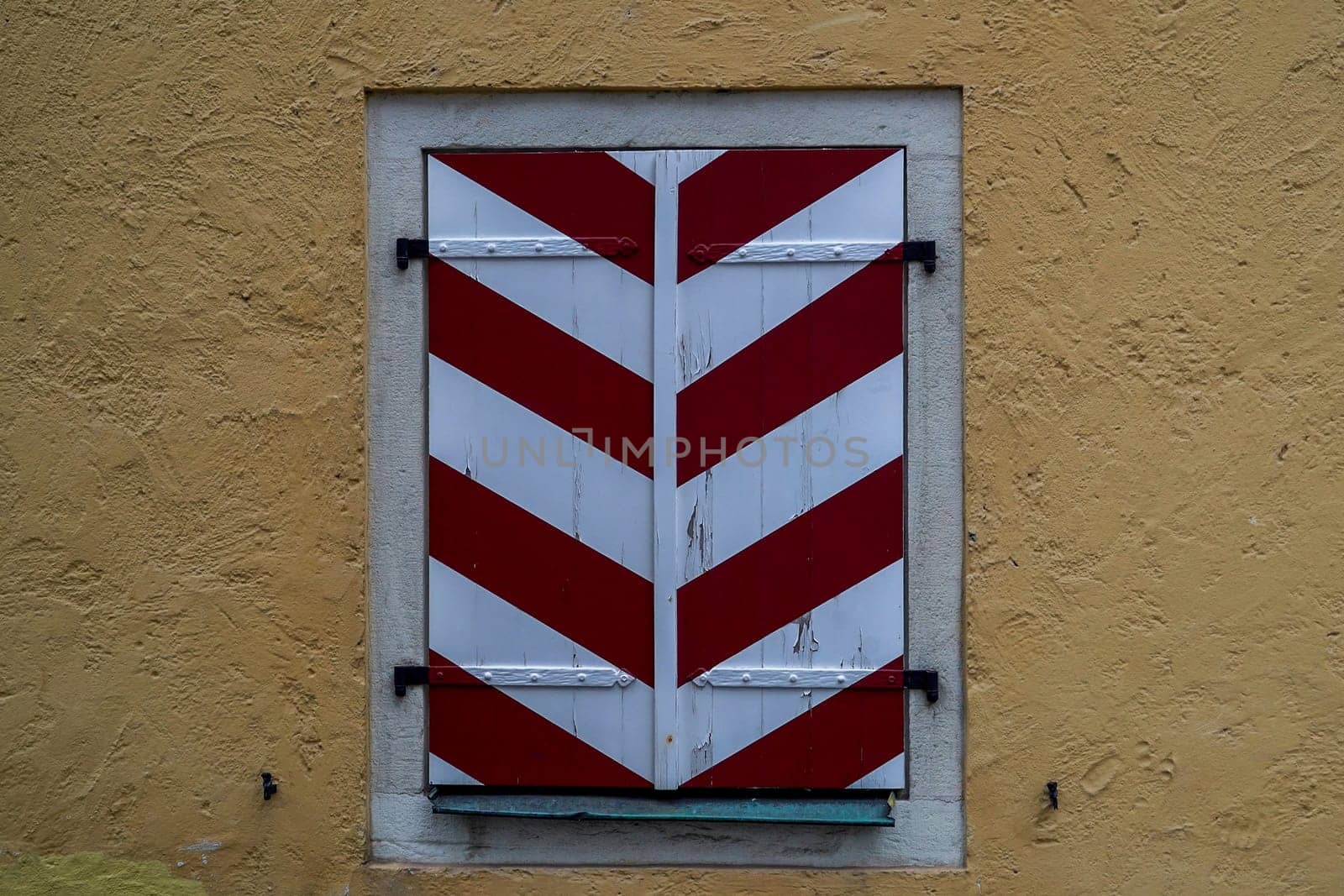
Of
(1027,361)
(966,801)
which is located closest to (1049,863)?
(966,801)

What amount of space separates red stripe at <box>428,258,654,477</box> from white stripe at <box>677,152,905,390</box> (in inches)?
7.1

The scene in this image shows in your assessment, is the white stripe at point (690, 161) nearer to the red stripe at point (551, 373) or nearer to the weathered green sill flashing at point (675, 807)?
the red stripe at point (551, 373)

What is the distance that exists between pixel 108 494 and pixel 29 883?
101 centimetres

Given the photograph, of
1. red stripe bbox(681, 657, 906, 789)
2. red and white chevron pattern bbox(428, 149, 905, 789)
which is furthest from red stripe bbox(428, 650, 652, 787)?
red stripe bbox(681, 657, 906, 789)

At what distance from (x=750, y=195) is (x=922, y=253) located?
0.45 m

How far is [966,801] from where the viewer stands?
8.24 ft

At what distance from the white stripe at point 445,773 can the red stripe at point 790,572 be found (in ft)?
1.97

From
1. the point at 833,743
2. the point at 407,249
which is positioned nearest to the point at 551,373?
the point at 407,249

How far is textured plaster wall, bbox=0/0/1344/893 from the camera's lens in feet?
8.05

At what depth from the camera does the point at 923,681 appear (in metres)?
2.53

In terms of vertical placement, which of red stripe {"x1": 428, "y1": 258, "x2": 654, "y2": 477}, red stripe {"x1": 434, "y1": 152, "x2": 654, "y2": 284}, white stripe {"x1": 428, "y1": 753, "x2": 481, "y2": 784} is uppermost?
red stripe {"x1": 434, "y1": 152, "x2": 654, "y2": 284}

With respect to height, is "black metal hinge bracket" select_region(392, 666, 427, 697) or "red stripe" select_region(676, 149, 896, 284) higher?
"red stripe" select_region(676, 149, 896, 284)

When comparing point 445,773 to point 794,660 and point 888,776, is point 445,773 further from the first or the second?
point 888,776

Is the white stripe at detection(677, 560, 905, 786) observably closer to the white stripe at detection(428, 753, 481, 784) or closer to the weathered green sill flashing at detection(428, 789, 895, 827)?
the weathered green sill flashing at detection(428, 789, 895, 827)
